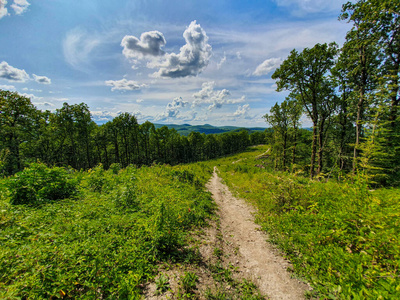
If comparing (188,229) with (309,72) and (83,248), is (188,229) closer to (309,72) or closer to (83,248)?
(83,248)

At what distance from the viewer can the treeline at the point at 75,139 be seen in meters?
21.6

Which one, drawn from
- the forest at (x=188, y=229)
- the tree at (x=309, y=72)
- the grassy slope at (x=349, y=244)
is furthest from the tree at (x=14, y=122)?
the tree at (x=309, y=72)

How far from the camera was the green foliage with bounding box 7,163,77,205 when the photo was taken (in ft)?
19.2

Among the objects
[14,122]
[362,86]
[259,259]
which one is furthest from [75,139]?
[362,86]

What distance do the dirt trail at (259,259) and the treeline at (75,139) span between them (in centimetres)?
1032

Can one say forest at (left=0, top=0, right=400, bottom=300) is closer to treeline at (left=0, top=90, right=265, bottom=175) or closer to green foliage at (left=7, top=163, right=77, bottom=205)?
green foliage at (left=7, top=163, right=77, bottom=205)

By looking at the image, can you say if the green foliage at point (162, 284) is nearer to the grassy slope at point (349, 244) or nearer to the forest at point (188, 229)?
the forest at point (188, 229)

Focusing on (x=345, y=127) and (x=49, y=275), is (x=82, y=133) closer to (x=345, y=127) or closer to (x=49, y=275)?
(x=49, y=275)

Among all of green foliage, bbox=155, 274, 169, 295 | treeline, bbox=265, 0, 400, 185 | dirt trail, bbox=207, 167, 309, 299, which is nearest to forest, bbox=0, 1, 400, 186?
treeline, bbox=265, 0, 400, 185

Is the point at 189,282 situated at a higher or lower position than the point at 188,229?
higher

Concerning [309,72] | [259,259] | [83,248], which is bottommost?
[259,259]

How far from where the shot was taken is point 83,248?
11.7 ft

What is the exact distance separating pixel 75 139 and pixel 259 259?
41079 mm

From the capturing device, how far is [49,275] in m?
2.80
